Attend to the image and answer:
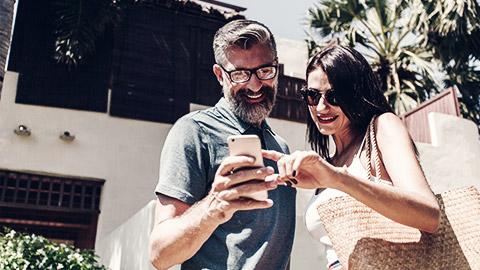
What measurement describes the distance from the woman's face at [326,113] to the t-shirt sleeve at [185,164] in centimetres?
54

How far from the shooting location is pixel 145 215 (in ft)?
20.2

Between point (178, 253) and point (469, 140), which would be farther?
point (469, 140)

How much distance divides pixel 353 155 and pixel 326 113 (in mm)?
206

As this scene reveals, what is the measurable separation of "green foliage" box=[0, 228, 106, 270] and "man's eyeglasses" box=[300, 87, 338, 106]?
4.86 m

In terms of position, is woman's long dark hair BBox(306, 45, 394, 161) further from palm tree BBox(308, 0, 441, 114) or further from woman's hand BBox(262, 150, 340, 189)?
palm tree BBox(308, 0, 441, 114)

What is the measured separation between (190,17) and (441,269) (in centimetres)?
1067

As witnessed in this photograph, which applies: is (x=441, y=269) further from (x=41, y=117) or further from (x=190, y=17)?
(x=190, y=17)

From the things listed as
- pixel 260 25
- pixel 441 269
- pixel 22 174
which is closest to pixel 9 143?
pixel 22 174

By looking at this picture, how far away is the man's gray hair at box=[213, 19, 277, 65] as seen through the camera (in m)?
1.93

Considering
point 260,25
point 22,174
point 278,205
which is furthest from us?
point 22,174

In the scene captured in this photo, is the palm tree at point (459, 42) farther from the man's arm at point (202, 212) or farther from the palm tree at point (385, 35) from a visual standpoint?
the man's arm at point (202, 212)

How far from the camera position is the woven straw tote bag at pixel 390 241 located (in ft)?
4.60

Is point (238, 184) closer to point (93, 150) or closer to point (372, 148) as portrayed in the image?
point (372, 148)

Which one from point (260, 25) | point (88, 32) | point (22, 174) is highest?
point (88, 32)
